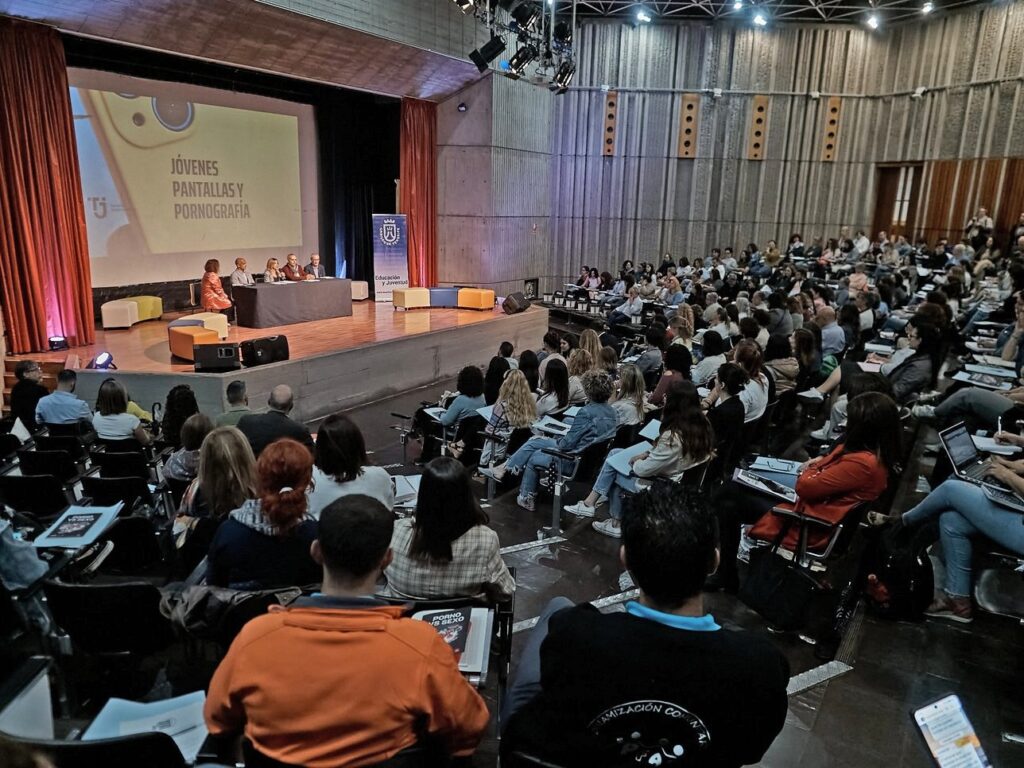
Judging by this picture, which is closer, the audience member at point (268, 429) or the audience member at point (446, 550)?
the audience member at point (446, 550)

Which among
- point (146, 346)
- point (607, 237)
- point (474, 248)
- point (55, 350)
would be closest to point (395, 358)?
point (146, 346)

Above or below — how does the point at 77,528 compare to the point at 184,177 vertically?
below

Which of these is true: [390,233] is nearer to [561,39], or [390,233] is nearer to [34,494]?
[561,39]

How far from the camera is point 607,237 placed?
1747 cm

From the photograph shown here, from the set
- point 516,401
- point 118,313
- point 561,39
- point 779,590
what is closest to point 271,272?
point 118,313

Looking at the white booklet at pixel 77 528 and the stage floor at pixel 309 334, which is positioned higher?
the white booklet at pixel 77 528

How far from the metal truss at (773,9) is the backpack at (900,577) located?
13.8 meters

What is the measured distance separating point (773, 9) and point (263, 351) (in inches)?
537

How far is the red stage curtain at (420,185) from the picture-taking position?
1351 cm

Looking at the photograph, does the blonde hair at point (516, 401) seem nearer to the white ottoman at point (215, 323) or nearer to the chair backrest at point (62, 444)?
the chair backrest at point (62, 444)

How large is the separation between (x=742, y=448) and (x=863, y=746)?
2.53 meters

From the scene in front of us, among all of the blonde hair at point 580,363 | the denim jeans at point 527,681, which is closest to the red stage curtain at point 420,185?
the blonde hair at point 580,363

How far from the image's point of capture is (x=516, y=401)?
511 cm

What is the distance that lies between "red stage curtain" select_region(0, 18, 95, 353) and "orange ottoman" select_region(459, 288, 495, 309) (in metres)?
6.21
